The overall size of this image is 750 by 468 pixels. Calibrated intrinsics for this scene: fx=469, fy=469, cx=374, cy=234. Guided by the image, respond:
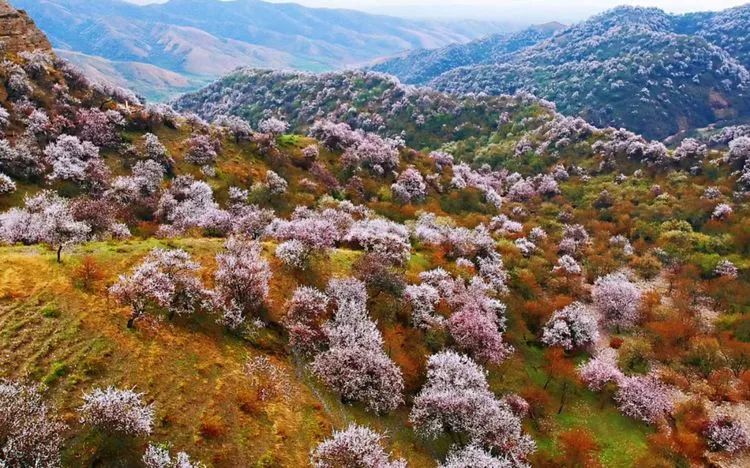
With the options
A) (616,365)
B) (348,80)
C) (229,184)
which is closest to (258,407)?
(616,365)

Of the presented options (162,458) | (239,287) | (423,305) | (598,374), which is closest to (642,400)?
(598,374)

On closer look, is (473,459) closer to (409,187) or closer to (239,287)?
(239,287)

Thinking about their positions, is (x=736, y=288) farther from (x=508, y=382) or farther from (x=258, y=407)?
(x=258, y=407)

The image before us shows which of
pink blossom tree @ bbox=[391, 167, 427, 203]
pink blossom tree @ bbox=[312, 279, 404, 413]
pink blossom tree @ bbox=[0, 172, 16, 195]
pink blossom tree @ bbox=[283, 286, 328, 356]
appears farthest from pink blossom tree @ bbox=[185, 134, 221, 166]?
pink blossom tree @ bbox=[312, 279, 404, 413]

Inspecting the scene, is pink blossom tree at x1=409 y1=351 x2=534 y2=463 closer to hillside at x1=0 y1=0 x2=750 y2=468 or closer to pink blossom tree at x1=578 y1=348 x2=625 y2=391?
hillside at x1=0 y1=0 x2=750 y2=468

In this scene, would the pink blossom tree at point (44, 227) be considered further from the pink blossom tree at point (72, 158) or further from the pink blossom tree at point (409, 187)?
the pink blossom tree at point (409, 187)

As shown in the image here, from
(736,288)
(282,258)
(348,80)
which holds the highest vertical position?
(282,258)
